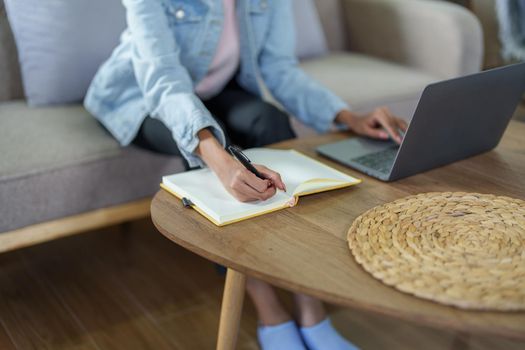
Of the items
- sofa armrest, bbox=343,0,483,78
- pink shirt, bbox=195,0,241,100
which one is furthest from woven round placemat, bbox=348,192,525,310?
sofa armrest, bbox=343,0,483,78

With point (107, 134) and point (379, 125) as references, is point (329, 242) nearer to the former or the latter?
point (379, 125)

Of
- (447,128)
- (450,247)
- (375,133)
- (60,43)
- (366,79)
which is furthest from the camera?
(366,79)

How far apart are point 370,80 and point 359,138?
2.24ft

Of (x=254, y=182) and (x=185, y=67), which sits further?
(x=185, y=67)

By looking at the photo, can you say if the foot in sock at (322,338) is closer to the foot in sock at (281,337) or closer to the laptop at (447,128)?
the foot in sock at (281,337)

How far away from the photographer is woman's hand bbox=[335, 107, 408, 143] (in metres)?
1.29

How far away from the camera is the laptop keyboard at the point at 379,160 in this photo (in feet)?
3.85

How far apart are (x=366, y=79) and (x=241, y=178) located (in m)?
1.08

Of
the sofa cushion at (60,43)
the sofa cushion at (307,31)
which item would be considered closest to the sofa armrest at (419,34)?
the sofa cushion at (307,31)

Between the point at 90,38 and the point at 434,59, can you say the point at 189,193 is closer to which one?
the point at 90,38

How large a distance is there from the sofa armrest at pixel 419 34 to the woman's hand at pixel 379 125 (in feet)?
2.72

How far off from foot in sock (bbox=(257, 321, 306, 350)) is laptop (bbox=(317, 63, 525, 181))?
0.33 m

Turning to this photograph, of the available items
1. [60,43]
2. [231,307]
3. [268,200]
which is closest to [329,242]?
[268,200]

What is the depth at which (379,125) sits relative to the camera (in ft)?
4.41
